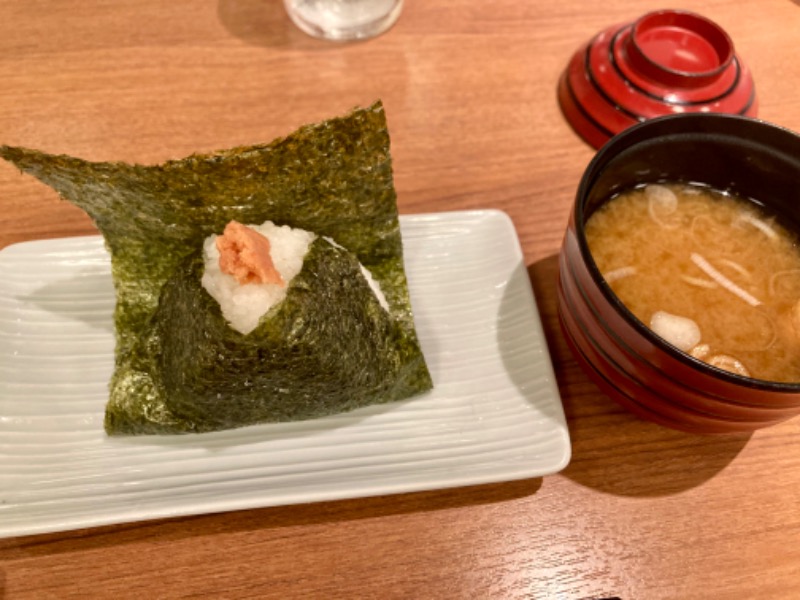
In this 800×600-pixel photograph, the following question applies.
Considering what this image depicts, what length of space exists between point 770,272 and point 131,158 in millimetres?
1251

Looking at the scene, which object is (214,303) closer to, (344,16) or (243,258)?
(243,258)

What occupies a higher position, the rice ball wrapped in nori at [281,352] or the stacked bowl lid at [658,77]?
the stacked bowl lid at [658,77]

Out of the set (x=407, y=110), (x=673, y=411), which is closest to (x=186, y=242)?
(x=407, y=110)

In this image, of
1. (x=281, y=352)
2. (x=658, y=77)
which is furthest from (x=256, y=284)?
(x=658, y=77)

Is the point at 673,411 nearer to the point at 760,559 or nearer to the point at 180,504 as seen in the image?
the point at 760,559

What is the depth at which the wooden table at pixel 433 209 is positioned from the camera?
2.86ft

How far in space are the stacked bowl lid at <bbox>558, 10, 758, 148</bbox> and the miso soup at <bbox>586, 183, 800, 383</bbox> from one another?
33cm

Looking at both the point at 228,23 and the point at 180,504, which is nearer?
the point at 180,504

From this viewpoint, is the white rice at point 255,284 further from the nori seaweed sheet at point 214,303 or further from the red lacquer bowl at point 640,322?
the red lacquer bowl at point 640,322

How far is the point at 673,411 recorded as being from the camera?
0.85 metres

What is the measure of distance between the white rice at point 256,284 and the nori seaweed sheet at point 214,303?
2cm

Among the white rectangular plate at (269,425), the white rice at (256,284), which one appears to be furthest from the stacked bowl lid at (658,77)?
the white rice at (256,284)

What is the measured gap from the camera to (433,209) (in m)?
1.29

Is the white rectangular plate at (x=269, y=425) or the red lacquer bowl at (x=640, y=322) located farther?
the white rectangular plate at (x=269, y=425)
